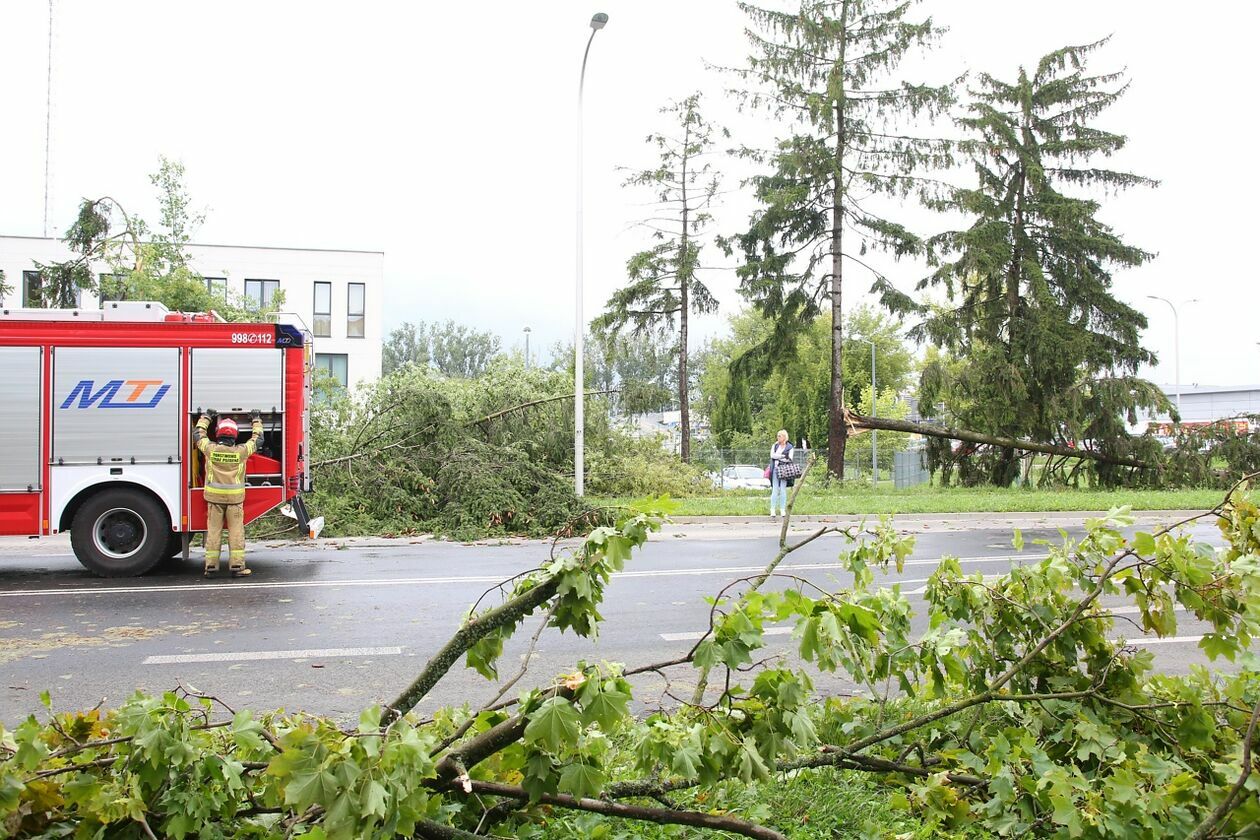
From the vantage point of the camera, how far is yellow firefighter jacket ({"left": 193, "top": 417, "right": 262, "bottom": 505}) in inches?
384

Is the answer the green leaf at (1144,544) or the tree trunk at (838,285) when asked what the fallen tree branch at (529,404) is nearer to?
the tree trunk at (838,285)

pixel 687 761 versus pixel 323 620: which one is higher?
pixel 687 761

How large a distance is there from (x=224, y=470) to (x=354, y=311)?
1252 inches

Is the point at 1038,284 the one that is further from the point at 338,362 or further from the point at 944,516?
the point at 338,362

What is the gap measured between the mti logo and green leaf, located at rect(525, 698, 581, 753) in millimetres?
9420

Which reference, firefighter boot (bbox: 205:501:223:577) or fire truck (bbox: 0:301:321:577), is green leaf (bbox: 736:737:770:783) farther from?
fire truck (bbox: 0:301:321:577)

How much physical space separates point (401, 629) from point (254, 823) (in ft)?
16.7

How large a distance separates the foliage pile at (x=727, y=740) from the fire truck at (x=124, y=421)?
8.23 metres

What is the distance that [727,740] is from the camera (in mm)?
2328

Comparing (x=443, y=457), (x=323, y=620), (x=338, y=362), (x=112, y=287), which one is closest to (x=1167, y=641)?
(x=323, y=620)

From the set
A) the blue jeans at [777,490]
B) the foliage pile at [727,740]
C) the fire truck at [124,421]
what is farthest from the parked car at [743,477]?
the foliage pile at [727,740]

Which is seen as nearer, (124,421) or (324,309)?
(124,421)

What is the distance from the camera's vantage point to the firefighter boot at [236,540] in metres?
9.92

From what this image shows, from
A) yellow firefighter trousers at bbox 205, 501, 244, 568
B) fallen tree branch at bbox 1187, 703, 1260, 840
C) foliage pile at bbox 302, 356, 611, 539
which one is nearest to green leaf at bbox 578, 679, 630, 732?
fallen tree branch at bbox 1187, 703, 1260, 840
